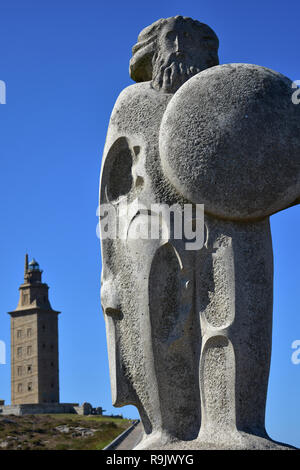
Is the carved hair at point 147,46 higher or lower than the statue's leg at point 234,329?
higher

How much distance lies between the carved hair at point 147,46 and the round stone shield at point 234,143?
2.56 ft

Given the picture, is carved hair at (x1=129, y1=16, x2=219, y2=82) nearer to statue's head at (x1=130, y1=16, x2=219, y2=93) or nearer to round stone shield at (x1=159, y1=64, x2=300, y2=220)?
statue's head at (x1=130, y1=16, x2=219, y2=93)

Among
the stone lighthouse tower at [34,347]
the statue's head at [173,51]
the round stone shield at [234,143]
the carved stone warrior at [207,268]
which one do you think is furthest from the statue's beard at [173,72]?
the stone lighthouse tower at [34,347]

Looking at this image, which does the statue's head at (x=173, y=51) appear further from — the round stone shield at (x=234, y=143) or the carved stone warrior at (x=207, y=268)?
the round stone shield at (x=234, y=143)

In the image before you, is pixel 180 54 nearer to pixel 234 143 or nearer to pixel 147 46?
pixel 147 46

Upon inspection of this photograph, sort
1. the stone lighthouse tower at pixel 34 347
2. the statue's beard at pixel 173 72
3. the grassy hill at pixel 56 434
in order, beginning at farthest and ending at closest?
the stone lighthouse tower at pixel 34 347, the grassy hill at pixel 56 434, the statue's beard at pixel 173 72

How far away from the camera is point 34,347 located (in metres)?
88.1

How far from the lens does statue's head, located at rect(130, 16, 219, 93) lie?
6793 mm

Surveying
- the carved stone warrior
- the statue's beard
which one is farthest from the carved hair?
the carved stone warrior

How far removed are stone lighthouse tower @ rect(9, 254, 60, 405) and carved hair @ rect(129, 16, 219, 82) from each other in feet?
267

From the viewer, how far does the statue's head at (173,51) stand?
6.79 meters

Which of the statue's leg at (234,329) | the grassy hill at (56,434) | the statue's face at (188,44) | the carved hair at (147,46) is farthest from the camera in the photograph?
the grassy hill at (56,434)
